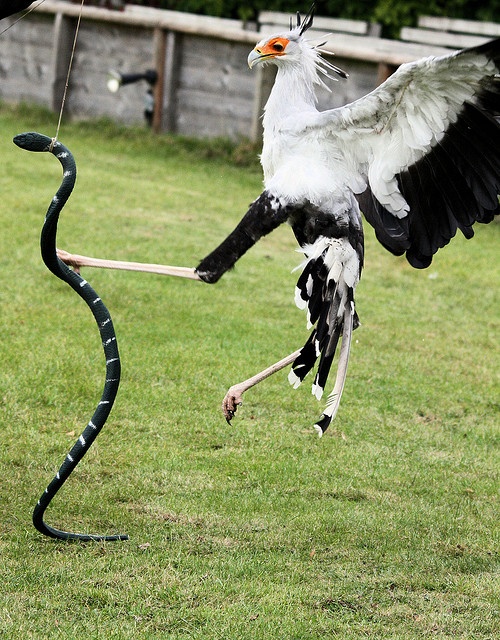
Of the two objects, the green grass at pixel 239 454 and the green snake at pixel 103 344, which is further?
the green snake at pixel 103 344

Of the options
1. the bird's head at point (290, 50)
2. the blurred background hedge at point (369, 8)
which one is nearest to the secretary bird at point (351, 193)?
the bird's head at point (290, 50)

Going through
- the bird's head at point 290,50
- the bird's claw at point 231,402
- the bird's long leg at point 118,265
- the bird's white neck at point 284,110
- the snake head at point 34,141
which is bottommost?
the bird's claw at point 231,402

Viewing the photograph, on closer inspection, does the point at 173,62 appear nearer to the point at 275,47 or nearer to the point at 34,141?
the point at 275,47

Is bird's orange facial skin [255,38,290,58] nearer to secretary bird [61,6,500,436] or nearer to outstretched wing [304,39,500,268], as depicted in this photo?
secretary bird [61,6,500,436]

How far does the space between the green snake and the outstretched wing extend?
3.83 ft

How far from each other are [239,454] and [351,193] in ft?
5.01

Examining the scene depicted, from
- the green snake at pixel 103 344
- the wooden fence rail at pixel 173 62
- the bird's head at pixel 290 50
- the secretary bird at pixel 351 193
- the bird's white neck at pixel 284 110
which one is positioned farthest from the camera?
the wooden fence rail at pixel 173 62

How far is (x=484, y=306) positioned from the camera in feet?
27.6

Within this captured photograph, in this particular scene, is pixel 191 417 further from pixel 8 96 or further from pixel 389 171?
pixel 8 96

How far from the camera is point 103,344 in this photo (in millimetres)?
4312

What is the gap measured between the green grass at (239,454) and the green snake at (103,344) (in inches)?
5.0

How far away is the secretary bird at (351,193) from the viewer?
14.6 ft

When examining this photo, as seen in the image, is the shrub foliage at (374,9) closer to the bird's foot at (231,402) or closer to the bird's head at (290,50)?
the bird's head at (290,50)

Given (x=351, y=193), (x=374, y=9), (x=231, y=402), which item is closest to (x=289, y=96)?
(x=351, y=193)
